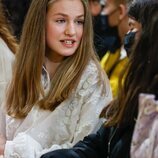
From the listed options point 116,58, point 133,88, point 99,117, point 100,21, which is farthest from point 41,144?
point 100,21

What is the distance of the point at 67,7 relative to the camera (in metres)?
2.75

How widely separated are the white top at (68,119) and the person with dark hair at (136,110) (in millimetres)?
260

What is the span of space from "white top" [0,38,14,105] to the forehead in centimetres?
74

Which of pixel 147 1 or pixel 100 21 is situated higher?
pixel 147 1

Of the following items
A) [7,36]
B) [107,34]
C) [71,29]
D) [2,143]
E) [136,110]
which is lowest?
[107,34]

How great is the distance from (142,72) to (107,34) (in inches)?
114

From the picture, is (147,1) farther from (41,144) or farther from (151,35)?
(41,144)

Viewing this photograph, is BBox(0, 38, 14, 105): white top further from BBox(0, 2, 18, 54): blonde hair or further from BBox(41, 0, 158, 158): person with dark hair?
BBox(41, 0, 158, 158): person with dark hair

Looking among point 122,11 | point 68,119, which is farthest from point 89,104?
point 122,11

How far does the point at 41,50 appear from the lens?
2811 millimetres

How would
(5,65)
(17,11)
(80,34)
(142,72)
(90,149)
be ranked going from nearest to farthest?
(142,72)
(90,149)
(80,34)
(5,65)
(17,11)

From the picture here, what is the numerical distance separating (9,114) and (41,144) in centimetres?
26

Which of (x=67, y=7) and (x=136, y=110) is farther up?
(x=67, y=7)

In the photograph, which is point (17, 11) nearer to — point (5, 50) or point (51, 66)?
point (5, 50)
